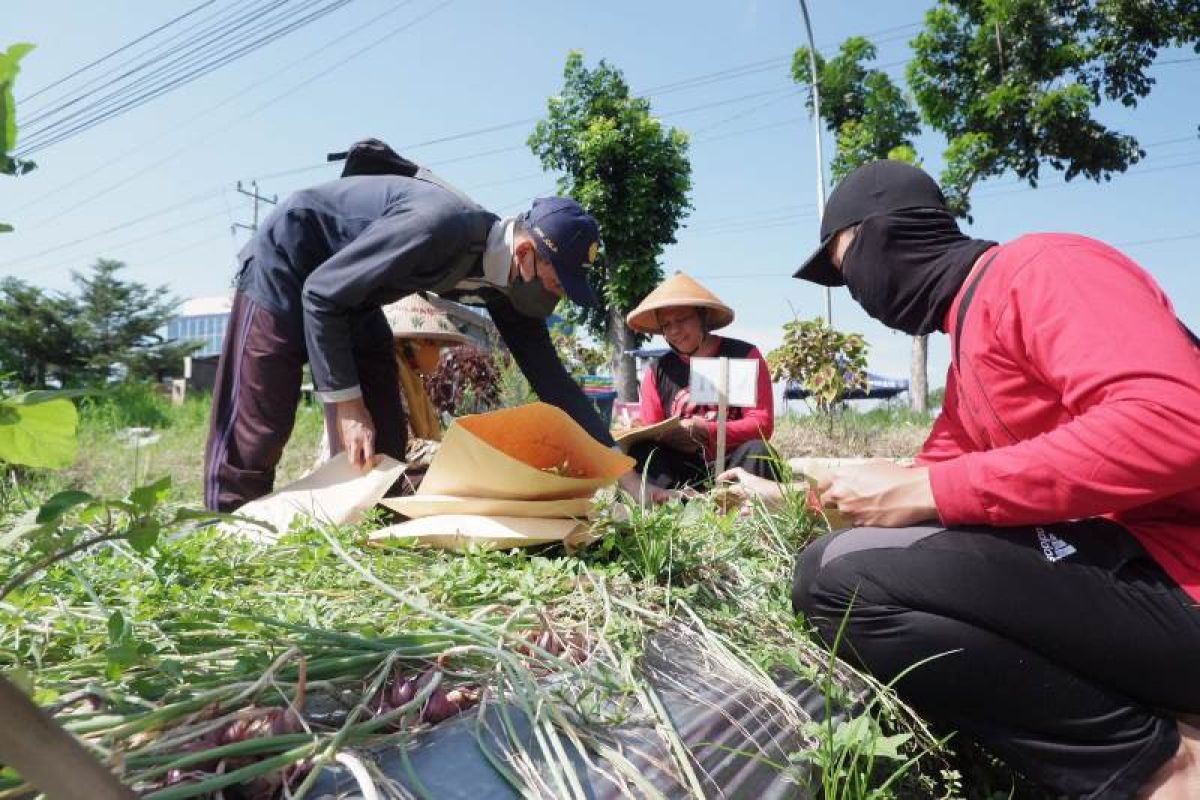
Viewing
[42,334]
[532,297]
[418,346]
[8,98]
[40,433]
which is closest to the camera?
[8,98]

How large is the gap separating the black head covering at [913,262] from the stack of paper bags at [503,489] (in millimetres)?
685

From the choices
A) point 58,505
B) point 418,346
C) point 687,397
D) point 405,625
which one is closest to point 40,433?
point 58,505

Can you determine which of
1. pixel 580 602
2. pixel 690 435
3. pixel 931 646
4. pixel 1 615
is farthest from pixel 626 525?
pixel 690 435

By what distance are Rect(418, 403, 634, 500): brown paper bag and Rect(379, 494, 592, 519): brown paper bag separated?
21 mm

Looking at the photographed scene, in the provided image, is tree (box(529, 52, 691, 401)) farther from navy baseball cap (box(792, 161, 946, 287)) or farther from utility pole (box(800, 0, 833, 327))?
navy baseball cap (box(792, 161, 946, 287))

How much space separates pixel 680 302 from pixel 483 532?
255 cm

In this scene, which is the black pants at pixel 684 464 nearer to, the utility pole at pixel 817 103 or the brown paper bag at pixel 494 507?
the brown paper bag at pixel 494 507

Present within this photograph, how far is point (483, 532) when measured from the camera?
160cm

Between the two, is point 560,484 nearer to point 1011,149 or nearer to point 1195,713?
point 1195,713

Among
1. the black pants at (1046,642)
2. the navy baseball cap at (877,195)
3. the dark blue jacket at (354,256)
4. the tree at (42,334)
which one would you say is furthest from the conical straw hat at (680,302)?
the tree at (42,334)

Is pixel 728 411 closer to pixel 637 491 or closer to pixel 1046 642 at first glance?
pixel 637 491

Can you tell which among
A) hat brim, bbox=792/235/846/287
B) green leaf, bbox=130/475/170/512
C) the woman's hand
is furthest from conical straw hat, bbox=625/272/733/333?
green leaf, bbox=130/475/170/512

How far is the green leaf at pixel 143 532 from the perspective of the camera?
711 millimetres

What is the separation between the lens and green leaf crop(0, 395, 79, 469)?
0.63 metres
